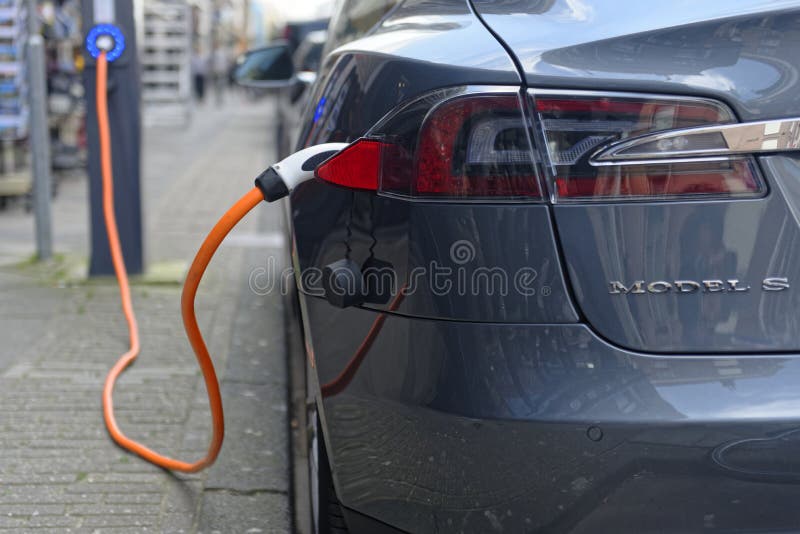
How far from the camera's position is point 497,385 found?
5.44 ft

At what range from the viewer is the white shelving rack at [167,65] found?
16.0 m

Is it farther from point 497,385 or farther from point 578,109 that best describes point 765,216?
point 497,385

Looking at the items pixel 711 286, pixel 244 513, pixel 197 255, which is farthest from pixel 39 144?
pixel 711 286

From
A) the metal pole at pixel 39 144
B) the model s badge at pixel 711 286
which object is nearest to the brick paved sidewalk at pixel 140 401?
the metal pole at pixel 39 144

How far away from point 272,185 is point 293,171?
72 millimetres

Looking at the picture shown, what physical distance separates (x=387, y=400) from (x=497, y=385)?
9.2 inches

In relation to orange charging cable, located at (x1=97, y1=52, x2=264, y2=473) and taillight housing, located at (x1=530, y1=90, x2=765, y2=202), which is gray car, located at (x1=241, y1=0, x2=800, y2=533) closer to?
taillight housing, located at (x1=530, y1=90, x2=765, y2=202)

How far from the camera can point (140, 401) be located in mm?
3652

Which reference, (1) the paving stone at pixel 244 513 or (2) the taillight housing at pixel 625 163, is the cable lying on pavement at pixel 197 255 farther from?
(2) the taillight housing at pixel 625 163

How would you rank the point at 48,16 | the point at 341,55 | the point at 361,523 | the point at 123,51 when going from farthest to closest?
the point at 48,16, the point at 123,51, the point at 341,55, the point at 361,523

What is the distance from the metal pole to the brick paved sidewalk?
231 millimetres

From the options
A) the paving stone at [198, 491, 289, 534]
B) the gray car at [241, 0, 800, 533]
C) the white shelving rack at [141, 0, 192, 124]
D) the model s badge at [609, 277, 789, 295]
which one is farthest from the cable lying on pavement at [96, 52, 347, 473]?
the white shelving rack at [141, 0, 192, 124]

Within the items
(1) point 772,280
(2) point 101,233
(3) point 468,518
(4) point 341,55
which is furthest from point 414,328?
(2) point 101,233

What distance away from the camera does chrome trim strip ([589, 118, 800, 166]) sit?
164 centimetres
